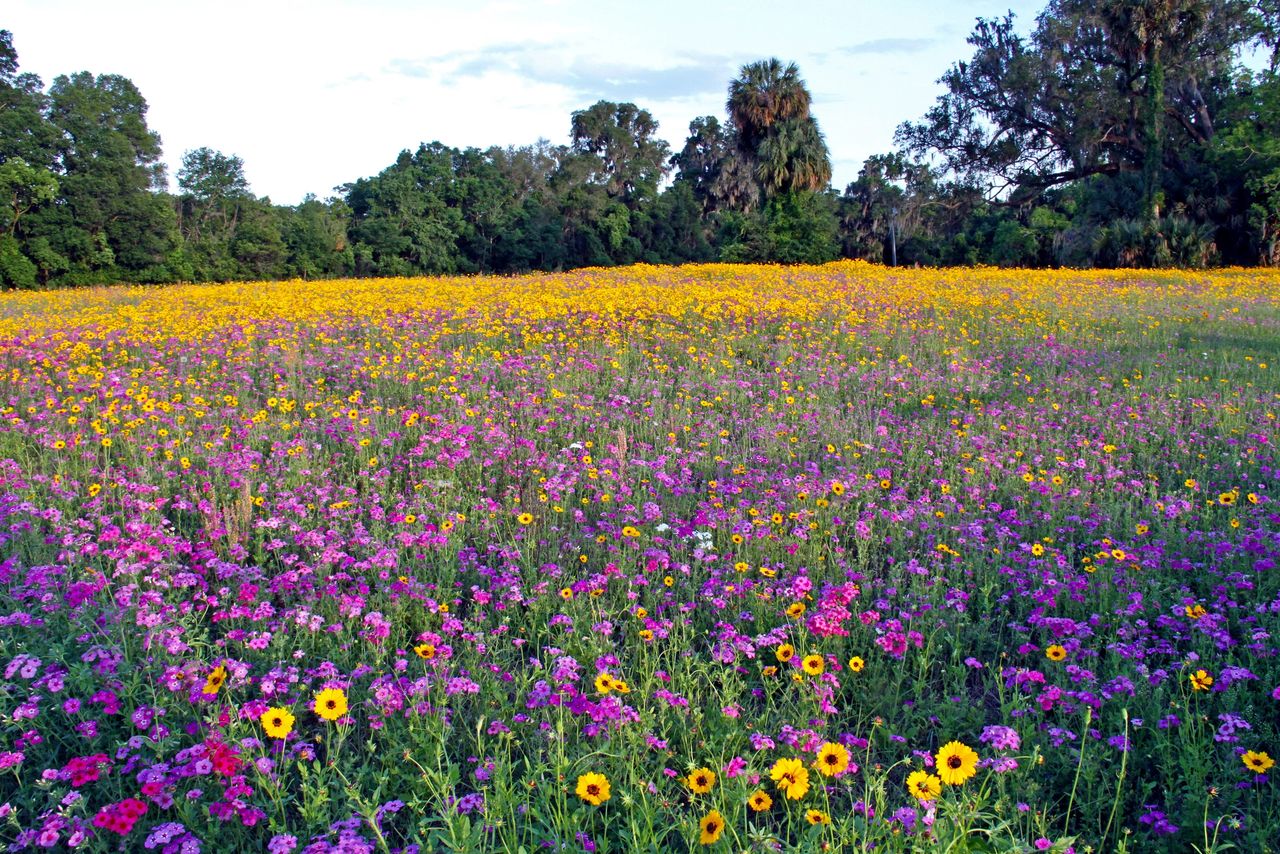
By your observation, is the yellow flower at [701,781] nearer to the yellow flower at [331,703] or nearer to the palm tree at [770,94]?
the yellow flower at [331,703]

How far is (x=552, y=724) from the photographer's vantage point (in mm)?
2566

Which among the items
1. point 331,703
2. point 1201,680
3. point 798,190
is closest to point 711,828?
point 331,703

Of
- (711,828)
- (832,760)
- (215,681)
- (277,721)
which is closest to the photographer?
(711,828)

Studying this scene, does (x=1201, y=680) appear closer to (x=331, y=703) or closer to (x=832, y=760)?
(x=832, y=760)

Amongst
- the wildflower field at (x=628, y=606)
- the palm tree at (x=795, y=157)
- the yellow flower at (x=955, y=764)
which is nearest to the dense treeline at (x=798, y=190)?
the palm tree at (x=795, y=157)

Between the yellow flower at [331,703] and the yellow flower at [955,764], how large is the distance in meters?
1.51

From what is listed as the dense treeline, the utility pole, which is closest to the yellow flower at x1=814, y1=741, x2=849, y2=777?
the dense treeline

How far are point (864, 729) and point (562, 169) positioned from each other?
5272 cm

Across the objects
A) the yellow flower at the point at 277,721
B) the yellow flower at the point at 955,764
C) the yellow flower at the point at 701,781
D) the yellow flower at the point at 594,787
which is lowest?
the yellow flower at the point at 701,781

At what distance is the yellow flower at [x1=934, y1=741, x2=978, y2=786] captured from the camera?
1854mm

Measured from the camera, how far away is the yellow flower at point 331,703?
2.09 meters

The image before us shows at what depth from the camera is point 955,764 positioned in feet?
6.22

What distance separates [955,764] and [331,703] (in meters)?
1.60

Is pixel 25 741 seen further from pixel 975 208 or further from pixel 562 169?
pixel 562 169
